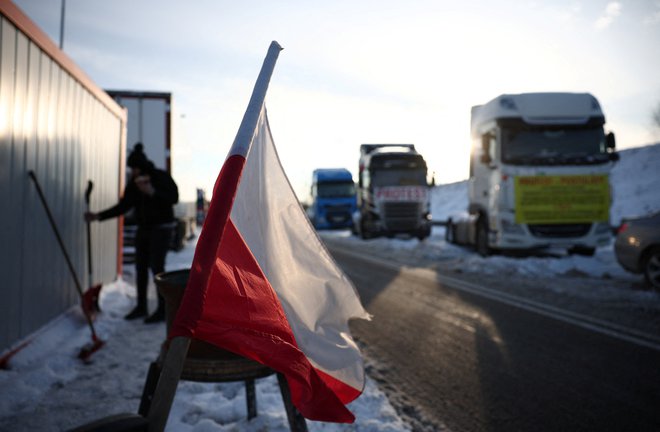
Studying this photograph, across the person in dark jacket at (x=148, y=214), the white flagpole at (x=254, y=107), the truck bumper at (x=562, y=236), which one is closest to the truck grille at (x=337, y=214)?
the truck bumper at (x=562, y=236)

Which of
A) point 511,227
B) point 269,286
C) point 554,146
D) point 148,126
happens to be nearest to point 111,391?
point 269,286

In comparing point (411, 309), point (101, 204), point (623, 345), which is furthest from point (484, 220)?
point (101, 204)

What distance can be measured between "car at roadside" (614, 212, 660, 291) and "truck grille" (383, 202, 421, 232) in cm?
969

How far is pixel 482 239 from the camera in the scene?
11875 millimetres

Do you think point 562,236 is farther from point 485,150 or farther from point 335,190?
point 335,190

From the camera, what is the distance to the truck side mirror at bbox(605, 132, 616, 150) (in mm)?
10094

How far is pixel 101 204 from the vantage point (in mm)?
6973

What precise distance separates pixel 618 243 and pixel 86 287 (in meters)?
8.47

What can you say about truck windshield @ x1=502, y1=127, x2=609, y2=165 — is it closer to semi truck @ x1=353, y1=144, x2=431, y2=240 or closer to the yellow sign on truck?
the yellow sign on truck

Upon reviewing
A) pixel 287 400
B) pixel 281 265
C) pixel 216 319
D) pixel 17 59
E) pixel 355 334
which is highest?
pixel 17 59

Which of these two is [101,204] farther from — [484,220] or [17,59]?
[484,220]

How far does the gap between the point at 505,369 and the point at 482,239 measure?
8.39m

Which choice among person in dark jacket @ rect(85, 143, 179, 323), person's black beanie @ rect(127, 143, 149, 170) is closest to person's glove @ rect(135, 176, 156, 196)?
person in dark jacket @ rect(85, 143, 179, 323)

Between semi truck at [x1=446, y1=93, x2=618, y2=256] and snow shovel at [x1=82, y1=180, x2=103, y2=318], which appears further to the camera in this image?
semi truck at [x1=446, y1=93, x2=618, y2=256]
